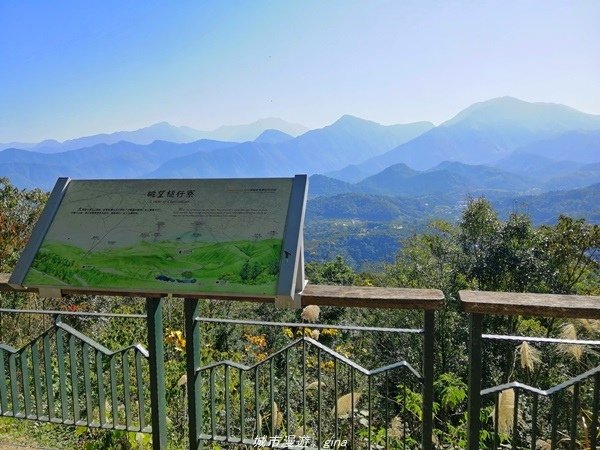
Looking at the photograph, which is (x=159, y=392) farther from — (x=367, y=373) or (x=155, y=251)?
(x=367, y=373)

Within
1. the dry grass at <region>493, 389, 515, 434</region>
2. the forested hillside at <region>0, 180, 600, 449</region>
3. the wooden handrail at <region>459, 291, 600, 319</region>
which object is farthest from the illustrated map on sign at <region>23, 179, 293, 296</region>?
the forested hillside at <region>0, 180, 600, 449</region>

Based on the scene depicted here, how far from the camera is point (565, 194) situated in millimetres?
100188

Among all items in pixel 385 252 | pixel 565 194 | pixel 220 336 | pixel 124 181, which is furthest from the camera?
pixel 565 194

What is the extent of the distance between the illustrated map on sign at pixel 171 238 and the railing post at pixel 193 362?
25 cm

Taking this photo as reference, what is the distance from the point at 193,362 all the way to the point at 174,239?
19.4 inches

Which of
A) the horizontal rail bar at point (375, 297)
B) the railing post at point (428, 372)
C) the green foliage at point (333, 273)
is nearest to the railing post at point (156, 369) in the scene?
the horizontal rail bar at point (375, 297)

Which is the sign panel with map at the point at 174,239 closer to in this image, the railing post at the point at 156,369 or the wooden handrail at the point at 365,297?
the wooden handrail at the point at 365,297

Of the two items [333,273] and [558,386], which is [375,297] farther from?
[333,273]

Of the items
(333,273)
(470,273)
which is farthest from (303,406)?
(333,273)

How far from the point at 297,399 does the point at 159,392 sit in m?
2.31

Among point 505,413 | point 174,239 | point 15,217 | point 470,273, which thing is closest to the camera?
point 174,239

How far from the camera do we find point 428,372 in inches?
62.9

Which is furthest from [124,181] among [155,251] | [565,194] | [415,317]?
[565,194]

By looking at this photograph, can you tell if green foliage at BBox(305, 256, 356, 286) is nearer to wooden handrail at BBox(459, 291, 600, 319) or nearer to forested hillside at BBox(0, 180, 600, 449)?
forested hillside at BBox(0, 180, 600, 449)
